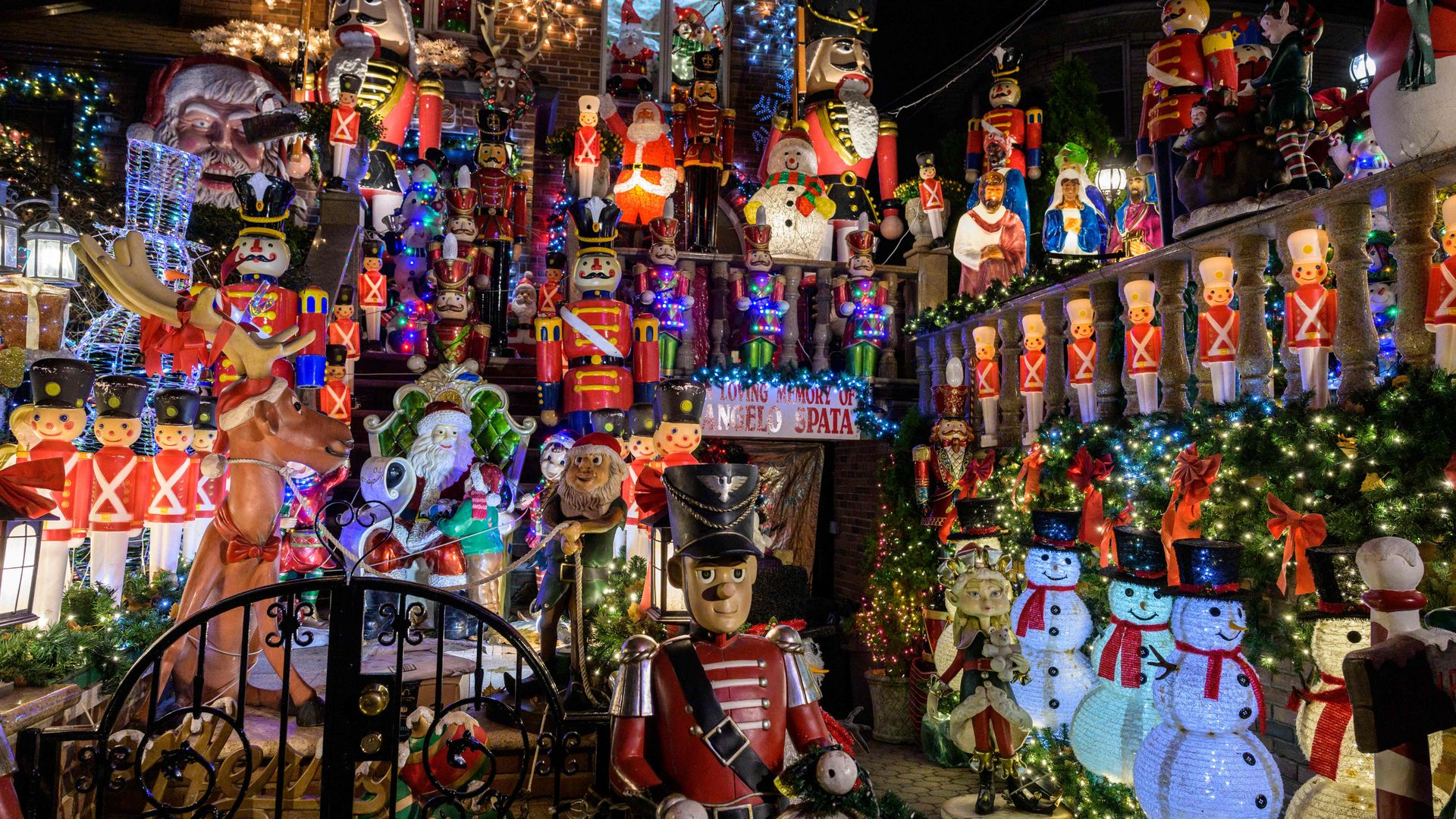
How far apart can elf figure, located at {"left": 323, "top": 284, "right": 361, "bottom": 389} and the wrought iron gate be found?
1.98m

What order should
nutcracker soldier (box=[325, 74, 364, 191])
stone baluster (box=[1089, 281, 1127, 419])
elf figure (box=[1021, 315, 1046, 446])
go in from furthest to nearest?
nutcracker soldier (box=[325, 74, 364, 191]) → elf figure (box=[1021, 315, 1046, 446]) → stone baluster (box=[1089, 281, 1127, 419])

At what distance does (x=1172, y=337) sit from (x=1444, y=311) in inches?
53.4

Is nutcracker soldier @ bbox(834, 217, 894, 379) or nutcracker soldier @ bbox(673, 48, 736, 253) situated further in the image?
nutcracker soldier @ bbox(673, 48, 736, 253)

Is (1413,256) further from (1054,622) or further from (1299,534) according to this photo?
(1054,622)

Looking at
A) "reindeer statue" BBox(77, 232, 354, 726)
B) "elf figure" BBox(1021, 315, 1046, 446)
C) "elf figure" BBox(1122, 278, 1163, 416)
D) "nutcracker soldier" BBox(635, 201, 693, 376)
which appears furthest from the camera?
"nutcracker soldier" BBox(635, 201, 693, 376)

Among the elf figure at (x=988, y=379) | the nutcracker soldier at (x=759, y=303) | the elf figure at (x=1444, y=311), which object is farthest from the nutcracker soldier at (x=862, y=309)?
the elf figure at (x=1444, y=311)

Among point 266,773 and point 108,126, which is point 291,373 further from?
point 108,126

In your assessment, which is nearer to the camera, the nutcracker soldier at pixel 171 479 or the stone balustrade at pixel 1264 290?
the stone balustrade at pixel 1264 290

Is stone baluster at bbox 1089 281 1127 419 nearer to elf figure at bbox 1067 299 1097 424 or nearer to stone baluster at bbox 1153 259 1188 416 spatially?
elf figure at bbox 1067 299 1097 424

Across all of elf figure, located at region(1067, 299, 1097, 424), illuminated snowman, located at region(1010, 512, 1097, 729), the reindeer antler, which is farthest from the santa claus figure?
illuminated snowman, located at region(1010, 512, 1097, 729)

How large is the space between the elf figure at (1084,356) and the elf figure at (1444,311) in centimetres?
183

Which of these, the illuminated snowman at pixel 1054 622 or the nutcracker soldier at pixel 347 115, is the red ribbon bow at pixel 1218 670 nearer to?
the illuminated snowman at pixel 1054 622

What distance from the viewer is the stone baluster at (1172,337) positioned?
4.37 m

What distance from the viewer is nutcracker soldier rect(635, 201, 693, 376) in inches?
271
